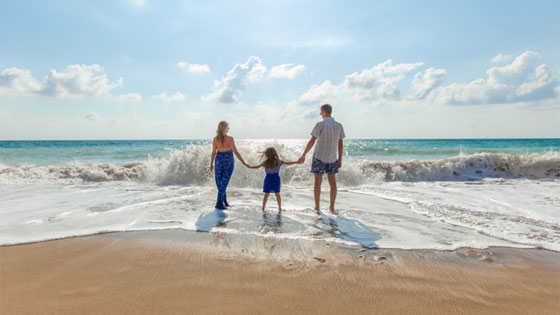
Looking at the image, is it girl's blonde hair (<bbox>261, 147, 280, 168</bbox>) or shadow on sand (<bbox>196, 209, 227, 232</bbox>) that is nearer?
shadow on sand (<bbox>196, 209, 227, 232</bbox>)

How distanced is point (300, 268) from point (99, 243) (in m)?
2.68

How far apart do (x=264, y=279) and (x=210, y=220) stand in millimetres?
2482

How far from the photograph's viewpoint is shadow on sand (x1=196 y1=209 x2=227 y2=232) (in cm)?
453

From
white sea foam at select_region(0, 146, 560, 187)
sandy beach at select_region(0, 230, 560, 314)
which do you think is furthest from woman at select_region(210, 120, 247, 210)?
white sea foam at select_region(0, 146, 560, 187)

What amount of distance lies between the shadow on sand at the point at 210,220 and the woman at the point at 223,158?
0.47 metres

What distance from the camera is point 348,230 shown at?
439 centimetres

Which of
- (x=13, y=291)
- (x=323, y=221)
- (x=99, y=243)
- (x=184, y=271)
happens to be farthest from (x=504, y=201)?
(x=13, y=291)

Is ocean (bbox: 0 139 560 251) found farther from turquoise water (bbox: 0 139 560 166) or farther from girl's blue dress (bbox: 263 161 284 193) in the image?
turquoise water (bbox: 0 139 560 166)

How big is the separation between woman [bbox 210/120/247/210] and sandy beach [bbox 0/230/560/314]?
227 centimetres

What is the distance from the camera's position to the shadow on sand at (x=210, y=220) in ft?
14.9

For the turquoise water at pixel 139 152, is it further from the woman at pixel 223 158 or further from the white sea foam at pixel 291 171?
the woman at pixel 223 158

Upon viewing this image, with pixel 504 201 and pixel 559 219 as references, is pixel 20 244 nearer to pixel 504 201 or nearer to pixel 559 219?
pixel 559 219

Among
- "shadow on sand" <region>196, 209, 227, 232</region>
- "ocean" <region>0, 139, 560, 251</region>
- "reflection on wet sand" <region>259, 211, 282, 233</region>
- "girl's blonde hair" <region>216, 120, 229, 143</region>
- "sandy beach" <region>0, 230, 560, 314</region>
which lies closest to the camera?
"sandy beach" <region>0, 230, 560, 314</region>

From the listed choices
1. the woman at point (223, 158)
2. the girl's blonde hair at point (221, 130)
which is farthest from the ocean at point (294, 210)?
the girl's blonde hair at point (221, 130)
